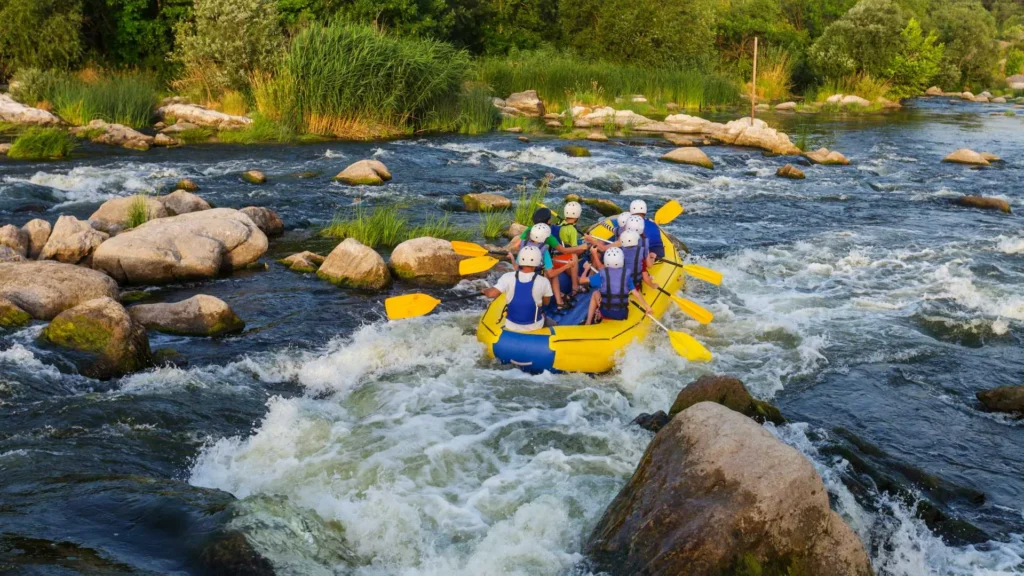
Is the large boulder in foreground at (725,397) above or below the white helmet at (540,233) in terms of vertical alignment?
below

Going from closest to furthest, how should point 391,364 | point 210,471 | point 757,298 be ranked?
1. point 210,471
2. point 391,364
3. point 757,298

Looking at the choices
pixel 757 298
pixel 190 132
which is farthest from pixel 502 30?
pixel 757 298

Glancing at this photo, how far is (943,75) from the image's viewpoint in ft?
119

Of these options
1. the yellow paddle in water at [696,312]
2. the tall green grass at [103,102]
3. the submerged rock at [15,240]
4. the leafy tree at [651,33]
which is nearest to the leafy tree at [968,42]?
the leafy tree at [651,33]

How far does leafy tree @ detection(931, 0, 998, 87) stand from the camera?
123 feet

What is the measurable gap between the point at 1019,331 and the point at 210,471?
7.01 m

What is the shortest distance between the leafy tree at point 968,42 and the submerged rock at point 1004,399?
119ft

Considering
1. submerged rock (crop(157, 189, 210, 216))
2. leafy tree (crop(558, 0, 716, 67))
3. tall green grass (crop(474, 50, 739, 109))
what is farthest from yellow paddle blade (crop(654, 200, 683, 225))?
leafy tree (crop(558, 0, 716, 67))

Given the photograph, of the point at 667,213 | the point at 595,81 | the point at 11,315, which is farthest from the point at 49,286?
the point at 595,81

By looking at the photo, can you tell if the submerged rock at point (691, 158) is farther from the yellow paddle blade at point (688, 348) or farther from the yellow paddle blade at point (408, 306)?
the yellow paddle blade at point (408, 306)

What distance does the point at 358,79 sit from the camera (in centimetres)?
1622

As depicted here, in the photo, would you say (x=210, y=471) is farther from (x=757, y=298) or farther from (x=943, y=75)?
(x=943, y=75)

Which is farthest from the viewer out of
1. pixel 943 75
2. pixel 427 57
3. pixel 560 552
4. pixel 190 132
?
pixel 943 75

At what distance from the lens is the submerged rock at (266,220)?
31.9ft
